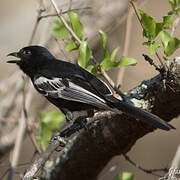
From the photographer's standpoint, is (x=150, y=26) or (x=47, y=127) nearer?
(x=150, y=26)

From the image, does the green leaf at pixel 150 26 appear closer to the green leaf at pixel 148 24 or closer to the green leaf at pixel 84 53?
the green leaf at pixel 148 24

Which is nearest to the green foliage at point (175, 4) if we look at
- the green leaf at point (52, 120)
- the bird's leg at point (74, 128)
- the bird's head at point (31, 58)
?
the bird's leg at point (74, 128)

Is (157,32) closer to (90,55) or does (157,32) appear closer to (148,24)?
(148,24)

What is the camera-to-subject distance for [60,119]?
4391 millimetres

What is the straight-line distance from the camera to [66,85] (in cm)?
421

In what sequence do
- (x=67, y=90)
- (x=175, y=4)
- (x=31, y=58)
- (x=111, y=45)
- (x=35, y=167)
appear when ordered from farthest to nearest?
(x=111, y=45)
(x=31, y=58)
(x=67, y=90)
(x=175, y=4)
(x=35, y=167)

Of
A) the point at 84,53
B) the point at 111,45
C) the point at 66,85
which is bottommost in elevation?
the point at 111,45

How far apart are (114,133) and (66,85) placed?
94cm

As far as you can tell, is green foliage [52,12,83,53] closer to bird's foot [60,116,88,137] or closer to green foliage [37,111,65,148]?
bird's foot [60,116,88,137]

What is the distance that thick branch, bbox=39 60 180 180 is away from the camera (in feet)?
10.4

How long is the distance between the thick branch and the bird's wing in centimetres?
30

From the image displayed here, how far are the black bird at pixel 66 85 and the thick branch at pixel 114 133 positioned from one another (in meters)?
0.11

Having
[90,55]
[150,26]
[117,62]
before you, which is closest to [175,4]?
[150,26]

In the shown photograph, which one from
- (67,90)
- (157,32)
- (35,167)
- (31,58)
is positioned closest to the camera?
(35,167)
